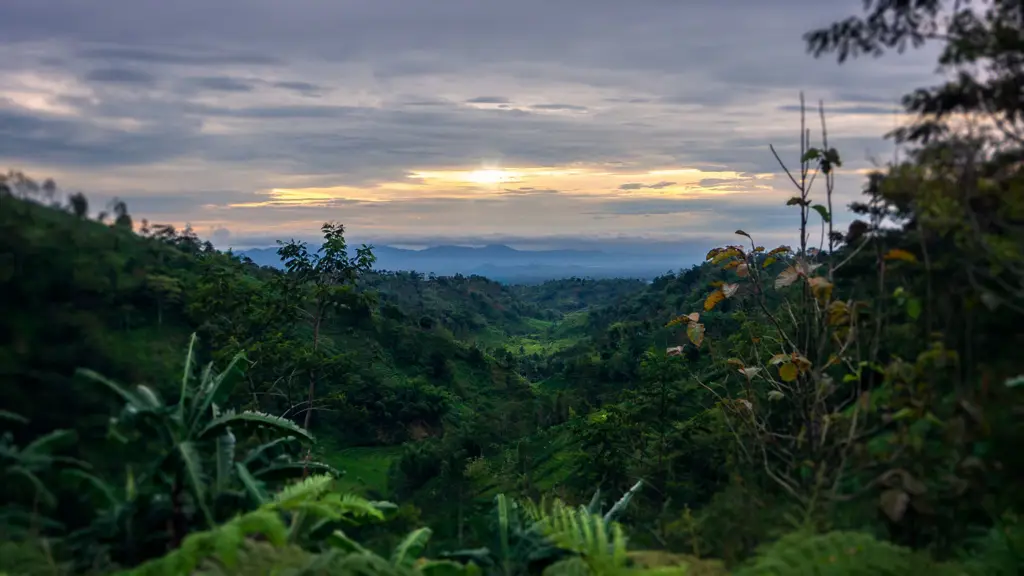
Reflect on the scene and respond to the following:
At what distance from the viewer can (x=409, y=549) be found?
480 centimetres

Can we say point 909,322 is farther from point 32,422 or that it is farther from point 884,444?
point 32,422

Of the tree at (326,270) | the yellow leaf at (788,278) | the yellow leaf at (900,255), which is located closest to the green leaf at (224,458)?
the yellow leaf at (788,278)

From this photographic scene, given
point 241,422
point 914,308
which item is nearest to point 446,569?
point 241,422

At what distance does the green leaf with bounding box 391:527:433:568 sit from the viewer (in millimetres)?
4488

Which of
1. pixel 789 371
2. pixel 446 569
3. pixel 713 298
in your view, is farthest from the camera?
pixel 713 298

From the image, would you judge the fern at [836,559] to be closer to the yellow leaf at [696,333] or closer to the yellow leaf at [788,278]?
the yellow leaf at [788,278]

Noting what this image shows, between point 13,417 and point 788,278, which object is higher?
point 788,278

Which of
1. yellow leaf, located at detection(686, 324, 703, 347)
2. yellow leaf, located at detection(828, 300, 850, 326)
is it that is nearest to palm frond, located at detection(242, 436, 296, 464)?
yellow leaf, located at detection(686, 324, 703, 347)

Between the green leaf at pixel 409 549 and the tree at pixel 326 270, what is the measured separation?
963 centimetres

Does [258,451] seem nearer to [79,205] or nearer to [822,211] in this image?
[79,205]

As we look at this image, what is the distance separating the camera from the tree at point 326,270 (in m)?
14.3

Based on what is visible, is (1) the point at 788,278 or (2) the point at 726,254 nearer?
(1) the point at 788,278

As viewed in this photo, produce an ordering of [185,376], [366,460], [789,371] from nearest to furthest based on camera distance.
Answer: [185,376]
[789,371]
[366,460]

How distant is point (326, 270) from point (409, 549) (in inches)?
429
